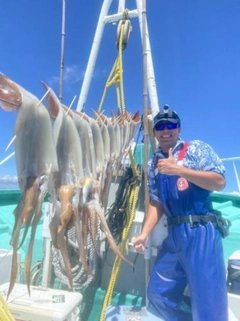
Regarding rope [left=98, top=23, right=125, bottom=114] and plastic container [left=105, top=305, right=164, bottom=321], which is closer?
plastic container [left=105, top=305, right=164, bottom=321]

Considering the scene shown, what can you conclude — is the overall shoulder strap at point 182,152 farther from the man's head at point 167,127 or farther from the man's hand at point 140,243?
the man's hand at point 140,243

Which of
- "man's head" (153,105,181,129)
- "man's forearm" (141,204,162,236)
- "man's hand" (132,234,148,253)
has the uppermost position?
"man's head" (153,105,181,129)

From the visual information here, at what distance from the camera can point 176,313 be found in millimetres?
2617

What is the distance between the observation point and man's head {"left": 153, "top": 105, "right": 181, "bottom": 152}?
2.72 meters

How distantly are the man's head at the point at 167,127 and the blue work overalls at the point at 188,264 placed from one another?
357mm

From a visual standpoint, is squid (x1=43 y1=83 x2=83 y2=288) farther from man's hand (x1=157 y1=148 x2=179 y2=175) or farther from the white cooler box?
man's hand (x1=157 y1=148 x2=179 y2=175)

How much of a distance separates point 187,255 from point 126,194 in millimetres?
1203

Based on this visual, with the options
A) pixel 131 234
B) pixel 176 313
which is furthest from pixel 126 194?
pixel 176 313

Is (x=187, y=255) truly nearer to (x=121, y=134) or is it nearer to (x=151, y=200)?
(x=151, y=200)

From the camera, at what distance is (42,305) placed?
2.19 m

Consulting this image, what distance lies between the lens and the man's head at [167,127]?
2.72 meters

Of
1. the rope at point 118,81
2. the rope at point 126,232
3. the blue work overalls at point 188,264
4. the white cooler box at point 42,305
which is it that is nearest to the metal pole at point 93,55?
the rope at point 118,81

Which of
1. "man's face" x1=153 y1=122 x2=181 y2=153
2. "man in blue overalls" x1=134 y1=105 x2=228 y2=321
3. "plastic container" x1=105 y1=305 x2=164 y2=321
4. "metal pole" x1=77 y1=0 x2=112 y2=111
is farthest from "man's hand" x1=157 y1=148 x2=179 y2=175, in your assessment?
"metal pole" x1=77 y1=0 x2=112 y2=111

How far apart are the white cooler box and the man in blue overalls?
0.76 metres
